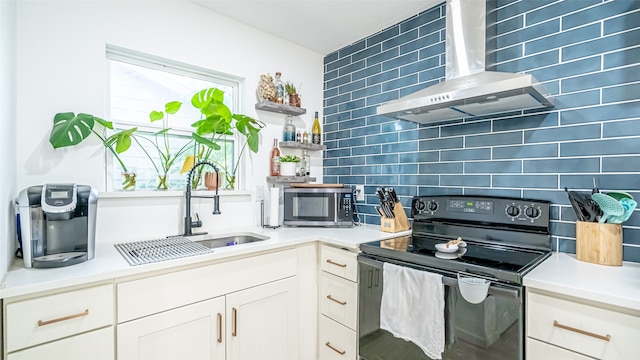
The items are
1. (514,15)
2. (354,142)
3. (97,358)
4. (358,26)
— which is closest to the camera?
(97,358)

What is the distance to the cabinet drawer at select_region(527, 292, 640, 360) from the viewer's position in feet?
2.95

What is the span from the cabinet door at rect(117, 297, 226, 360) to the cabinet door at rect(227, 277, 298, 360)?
0.22 feet

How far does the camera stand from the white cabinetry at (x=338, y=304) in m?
1.64

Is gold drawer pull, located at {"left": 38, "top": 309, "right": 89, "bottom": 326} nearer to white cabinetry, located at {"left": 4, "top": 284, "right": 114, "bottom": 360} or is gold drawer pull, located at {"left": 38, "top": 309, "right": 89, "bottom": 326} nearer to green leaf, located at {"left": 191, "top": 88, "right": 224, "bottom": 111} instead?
white cabinetry, located at {"left": 4, "top": 284, "right": 114, "bottom": 360}

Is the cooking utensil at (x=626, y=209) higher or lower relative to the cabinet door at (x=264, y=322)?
higher

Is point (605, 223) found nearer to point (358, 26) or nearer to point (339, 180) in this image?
point (339, 180)

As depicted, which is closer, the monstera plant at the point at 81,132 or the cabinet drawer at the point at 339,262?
the monstera plant at the point at 81,132

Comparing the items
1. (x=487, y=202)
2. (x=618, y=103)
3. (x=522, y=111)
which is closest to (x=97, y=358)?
(x=487, y=202)

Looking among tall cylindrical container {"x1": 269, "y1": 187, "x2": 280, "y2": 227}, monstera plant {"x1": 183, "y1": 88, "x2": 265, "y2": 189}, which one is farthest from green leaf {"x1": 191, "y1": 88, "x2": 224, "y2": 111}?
tall cylindrical container {"x1": 269, "y1": 187, "x2": 280, "y2": 227}

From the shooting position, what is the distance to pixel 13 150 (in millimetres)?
1306

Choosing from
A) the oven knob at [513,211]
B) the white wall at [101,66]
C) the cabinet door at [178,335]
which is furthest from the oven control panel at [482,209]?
the cabinet door at [178,335]

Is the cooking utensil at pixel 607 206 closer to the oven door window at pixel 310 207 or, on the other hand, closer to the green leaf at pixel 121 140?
the oven door window at pixel 310 207

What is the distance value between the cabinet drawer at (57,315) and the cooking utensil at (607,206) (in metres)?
1.97

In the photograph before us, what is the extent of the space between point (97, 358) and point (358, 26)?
2.37 m
